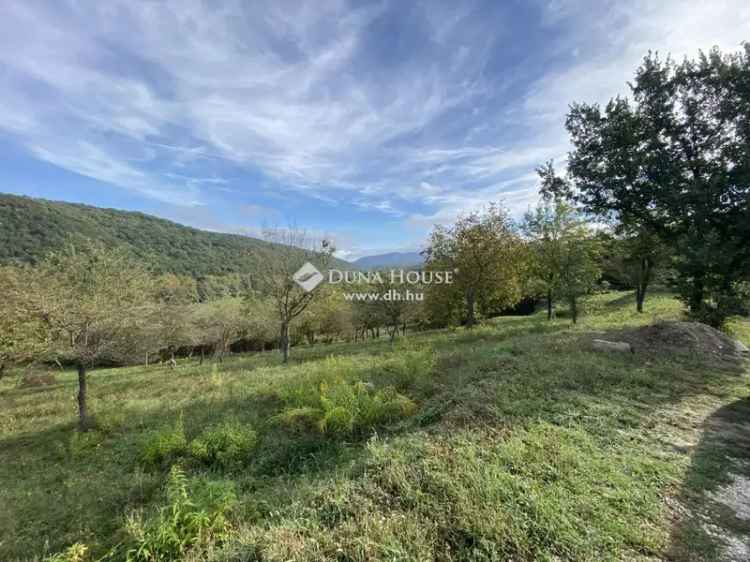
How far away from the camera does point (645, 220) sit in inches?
584

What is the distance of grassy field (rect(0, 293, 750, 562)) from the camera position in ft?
8.97

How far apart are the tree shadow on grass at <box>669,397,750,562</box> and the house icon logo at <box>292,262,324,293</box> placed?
46.9 ft

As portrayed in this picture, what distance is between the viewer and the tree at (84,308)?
779cm

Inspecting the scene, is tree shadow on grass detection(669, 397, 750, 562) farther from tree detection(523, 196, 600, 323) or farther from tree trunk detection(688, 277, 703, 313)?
tree detection(523, 196, 600, 323)

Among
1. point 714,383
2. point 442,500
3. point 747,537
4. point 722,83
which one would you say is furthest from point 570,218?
point 442,500

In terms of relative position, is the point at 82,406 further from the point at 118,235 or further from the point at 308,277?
the point at 118,235

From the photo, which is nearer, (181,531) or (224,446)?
(181,531)

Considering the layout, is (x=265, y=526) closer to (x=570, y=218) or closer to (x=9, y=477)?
(x=9, y=477)

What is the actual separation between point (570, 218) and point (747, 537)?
1859 centimetres

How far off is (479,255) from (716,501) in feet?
52.1

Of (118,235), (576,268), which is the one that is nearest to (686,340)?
(576,268)

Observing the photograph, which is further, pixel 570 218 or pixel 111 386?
pixel 570 218

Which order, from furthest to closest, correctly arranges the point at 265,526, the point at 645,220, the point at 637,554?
the point at 645,220 → the point at 265,526 → the point at 637,554

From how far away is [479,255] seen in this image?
727 inches
